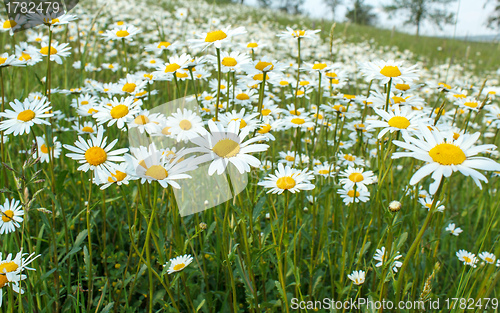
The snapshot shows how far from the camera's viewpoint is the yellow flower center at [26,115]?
4.62 feet

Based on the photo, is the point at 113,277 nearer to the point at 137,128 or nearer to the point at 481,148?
the point at 137,128

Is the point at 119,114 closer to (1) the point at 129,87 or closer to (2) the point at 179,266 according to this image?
(1) the point at 129,87

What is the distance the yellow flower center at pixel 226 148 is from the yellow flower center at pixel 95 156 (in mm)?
463

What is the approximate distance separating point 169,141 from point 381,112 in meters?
1.07

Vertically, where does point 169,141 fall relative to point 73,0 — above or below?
below

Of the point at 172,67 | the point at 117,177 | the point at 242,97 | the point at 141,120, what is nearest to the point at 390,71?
the point at 242,97

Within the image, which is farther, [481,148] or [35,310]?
[35,310]

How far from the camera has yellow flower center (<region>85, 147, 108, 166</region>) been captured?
124 centimetres

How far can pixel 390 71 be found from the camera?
1.56 metres

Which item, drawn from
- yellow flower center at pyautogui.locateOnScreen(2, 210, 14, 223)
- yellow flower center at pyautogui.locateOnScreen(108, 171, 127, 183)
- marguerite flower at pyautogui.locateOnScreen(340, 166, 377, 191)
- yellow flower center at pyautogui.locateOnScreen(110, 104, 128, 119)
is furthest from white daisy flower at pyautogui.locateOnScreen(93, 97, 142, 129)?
marguerite flower at pyautogui.locateOnScreen(340, 166, 377, 191)

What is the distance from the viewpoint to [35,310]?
145cm

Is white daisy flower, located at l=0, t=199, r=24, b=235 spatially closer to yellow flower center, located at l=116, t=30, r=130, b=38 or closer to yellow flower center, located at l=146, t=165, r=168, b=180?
yellow flower center, located at l=146, t=165, r=168, b=180

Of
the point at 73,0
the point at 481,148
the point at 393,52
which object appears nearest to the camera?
the point at 481,148

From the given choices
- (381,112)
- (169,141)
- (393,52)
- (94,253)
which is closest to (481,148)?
(381,112)
